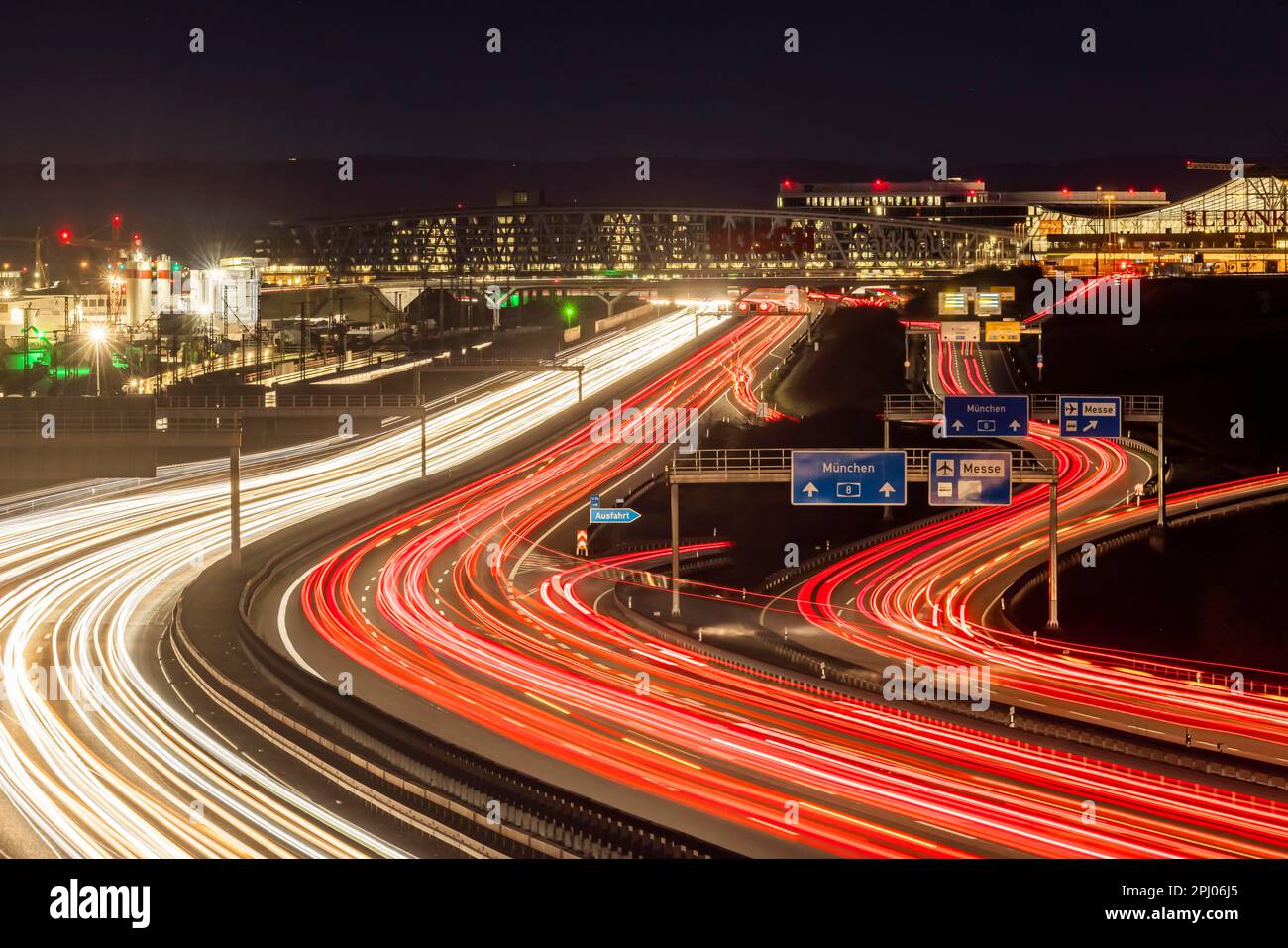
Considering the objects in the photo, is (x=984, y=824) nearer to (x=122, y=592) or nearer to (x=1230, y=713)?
(x=1230, y=713)

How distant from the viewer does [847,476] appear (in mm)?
31516

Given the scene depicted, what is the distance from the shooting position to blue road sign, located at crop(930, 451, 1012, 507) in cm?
3166

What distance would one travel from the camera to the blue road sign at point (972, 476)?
31.7 meters

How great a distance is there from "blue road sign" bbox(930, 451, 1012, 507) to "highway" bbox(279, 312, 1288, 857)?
12.1 ft

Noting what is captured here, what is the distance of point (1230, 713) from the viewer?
2191 centimetres

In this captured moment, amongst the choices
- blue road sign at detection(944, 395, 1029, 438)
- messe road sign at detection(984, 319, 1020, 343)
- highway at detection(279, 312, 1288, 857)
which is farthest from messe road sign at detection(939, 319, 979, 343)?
highway at detection(279, 312, 1288, 857)

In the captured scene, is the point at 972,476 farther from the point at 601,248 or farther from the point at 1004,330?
the point at 601,248

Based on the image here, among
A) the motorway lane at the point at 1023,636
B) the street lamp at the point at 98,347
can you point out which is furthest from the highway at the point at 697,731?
the street lamp at the point at 98,347

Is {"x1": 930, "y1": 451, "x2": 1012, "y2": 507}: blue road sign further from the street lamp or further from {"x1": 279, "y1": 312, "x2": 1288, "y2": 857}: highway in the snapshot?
the street lamp

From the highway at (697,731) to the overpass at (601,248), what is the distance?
103 meters

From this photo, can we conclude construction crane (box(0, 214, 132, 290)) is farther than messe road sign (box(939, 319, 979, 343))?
No

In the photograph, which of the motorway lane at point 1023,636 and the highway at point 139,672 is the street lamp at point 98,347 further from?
the motorway lane at point 1023,636

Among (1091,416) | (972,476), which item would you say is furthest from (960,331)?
(972,476)
